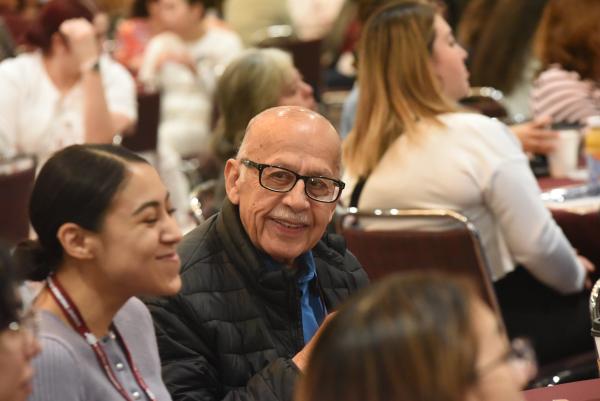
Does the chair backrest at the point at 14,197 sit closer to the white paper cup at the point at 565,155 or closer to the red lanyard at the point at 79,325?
the white paper cup at the point at 565,155

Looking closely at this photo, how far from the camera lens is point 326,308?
266 centimetres

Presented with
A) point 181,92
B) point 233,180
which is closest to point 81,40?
point 181,92

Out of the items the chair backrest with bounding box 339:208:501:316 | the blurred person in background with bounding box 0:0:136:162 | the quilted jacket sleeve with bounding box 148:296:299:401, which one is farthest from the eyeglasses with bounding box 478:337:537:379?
the blurred person in background with bounding box 0:0:136:162

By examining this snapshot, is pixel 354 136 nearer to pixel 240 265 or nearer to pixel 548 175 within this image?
pixel 548 175

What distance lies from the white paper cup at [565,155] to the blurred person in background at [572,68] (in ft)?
1.68

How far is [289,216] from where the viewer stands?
8.48 feet

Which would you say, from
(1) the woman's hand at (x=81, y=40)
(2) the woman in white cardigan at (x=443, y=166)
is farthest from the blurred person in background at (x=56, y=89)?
(2) the woman in white cardigan at (x=443, y=166)

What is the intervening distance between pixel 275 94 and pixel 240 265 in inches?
59.9

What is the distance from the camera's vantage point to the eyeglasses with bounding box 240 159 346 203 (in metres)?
2.60

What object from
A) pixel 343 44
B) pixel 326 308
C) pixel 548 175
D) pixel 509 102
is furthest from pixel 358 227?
pixel 343 44

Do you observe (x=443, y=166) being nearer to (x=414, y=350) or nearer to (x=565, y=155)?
(x=565, y=155)

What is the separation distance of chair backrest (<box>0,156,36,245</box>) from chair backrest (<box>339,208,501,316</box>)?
4.54ft

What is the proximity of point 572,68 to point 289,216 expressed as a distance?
288 cm

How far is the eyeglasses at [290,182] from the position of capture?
260 centimetres
